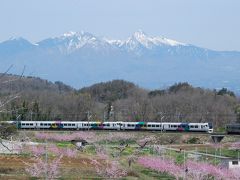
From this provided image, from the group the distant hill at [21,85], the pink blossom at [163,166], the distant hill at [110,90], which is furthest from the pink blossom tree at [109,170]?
the distant hill at [110,90]

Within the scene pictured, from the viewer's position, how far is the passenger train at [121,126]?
59.8m

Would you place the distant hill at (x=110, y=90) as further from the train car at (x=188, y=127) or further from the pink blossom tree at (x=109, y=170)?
the pink blossom tree at (x=109, y=170)

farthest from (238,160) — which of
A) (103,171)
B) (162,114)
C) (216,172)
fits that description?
(162,114)

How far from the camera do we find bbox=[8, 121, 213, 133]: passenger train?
5978 centimetres

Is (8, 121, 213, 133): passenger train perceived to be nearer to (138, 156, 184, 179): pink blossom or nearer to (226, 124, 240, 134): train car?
(226, 124, 240, 134): train car

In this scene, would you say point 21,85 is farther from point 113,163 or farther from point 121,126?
point 121,126

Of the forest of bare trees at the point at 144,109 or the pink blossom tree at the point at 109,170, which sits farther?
the forest of bare trees at the point at 144,109

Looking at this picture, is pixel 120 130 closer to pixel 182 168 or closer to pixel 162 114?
pixel 162 114

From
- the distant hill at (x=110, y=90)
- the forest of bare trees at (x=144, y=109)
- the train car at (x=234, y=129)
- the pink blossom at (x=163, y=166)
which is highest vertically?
the distant hill at (x=110, y=90)

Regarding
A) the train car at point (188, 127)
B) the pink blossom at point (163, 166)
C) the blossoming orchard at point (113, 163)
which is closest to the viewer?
the blossoming orchard at point (113, 163)

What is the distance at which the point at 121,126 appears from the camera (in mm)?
61781

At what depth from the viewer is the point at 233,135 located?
5400 cm

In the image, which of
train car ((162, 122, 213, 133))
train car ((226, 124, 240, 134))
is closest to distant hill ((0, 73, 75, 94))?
train car ((162, 122, 213, 133))

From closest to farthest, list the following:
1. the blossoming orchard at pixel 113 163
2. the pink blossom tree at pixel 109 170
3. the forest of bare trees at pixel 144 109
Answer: the blossoming orchard at pixel 113 163 < the pink blossom tree at pixel 109 170 < the forest of bare trees at pixel 144 109
